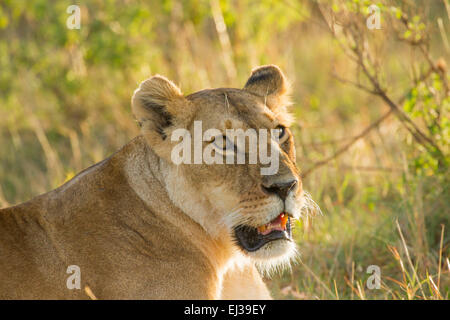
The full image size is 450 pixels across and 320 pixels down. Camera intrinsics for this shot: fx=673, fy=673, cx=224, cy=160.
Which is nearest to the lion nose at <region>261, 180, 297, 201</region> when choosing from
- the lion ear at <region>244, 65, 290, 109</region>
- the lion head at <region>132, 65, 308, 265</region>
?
the lion head at <region>132, 65, 308, 265</region>

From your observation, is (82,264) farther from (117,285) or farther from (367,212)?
(367,212)

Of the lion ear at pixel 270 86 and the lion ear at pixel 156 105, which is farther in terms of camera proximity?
the lion ear at pixel 270 86

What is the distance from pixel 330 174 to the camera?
716cm

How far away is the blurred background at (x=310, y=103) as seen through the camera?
5.44m

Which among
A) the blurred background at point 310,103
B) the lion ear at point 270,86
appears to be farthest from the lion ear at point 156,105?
the blurred background at point 310,103

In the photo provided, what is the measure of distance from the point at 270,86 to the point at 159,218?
1164mm

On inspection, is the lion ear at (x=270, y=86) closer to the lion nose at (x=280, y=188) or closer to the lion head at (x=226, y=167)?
the lion head at (x=226, y=167)

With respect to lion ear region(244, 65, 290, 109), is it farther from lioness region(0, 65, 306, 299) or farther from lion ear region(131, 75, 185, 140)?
lion ear region(131, 75, 185, 140)

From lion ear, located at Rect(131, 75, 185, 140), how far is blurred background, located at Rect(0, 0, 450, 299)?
1698mm

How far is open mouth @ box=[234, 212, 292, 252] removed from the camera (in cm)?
360

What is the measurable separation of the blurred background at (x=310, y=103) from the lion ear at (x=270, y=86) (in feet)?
4.27

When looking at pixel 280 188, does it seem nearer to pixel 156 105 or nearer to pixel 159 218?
pixel 159 218
